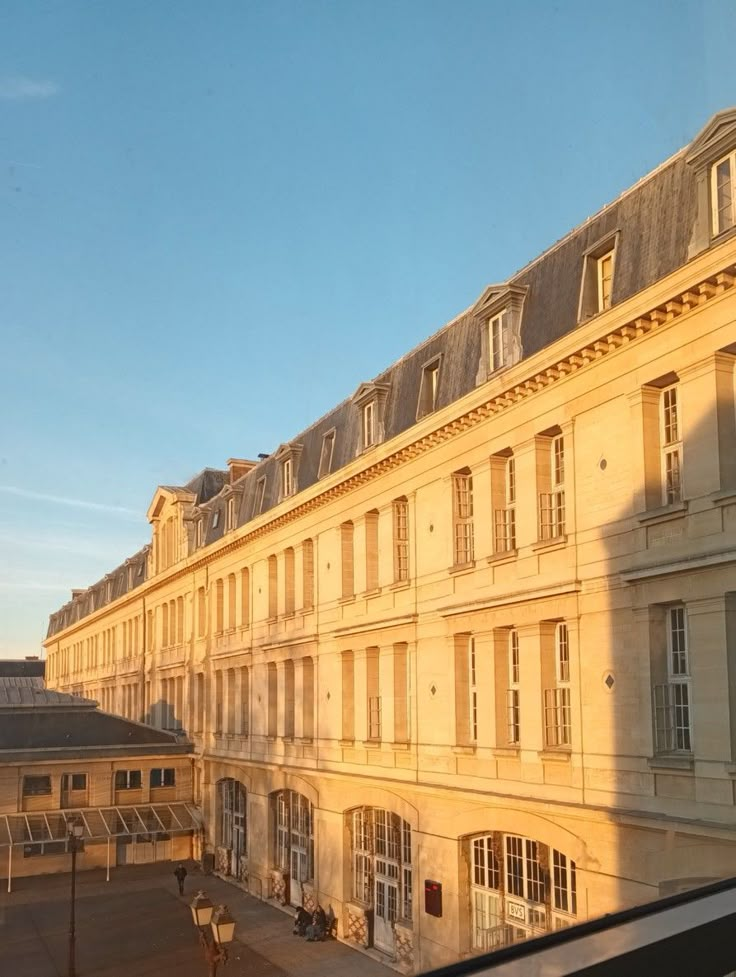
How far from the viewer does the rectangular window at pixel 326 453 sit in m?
30.6

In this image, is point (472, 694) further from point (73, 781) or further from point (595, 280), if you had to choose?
point (73, 781)

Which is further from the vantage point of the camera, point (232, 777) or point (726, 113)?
point (232, 777)

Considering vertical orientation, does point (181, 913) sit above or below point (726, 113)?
below

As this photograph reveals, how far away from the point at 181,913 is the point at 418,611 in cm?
1352

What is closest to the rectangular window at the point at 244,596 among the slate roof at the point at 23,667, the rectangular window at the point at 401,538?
the rectangular window at the point at 401,538

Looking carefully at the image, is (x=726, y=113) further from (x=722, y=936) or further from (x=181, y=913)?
(x=181, y=913)

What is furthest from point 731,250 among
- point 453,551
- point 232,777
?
point 232,777

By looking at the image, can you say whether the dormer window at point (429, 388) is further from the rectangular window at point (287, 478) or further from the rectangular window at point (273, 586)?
the rectangular window at point (273, 586)

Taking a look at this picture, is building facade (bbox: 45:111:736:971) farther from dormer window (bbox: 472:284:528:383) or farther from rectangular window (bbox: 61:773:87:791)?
rectangular window (bbox: 61:773:87:791)

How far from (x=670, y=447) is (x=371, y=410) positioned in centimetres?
1208

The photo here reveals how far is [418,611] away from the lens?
23516 millimetres

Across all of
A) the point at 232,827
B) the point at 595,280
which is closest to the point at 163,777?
the point at 232,827

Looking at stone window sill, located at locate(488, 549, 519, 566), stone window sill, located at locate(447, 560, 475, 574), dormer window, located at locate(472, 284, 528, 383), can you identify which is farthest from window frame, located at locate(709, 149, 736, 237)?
stone window sill, located at locate(447, 560, 475, 574)

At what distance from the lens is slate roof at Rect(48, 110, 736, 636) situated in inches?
642
